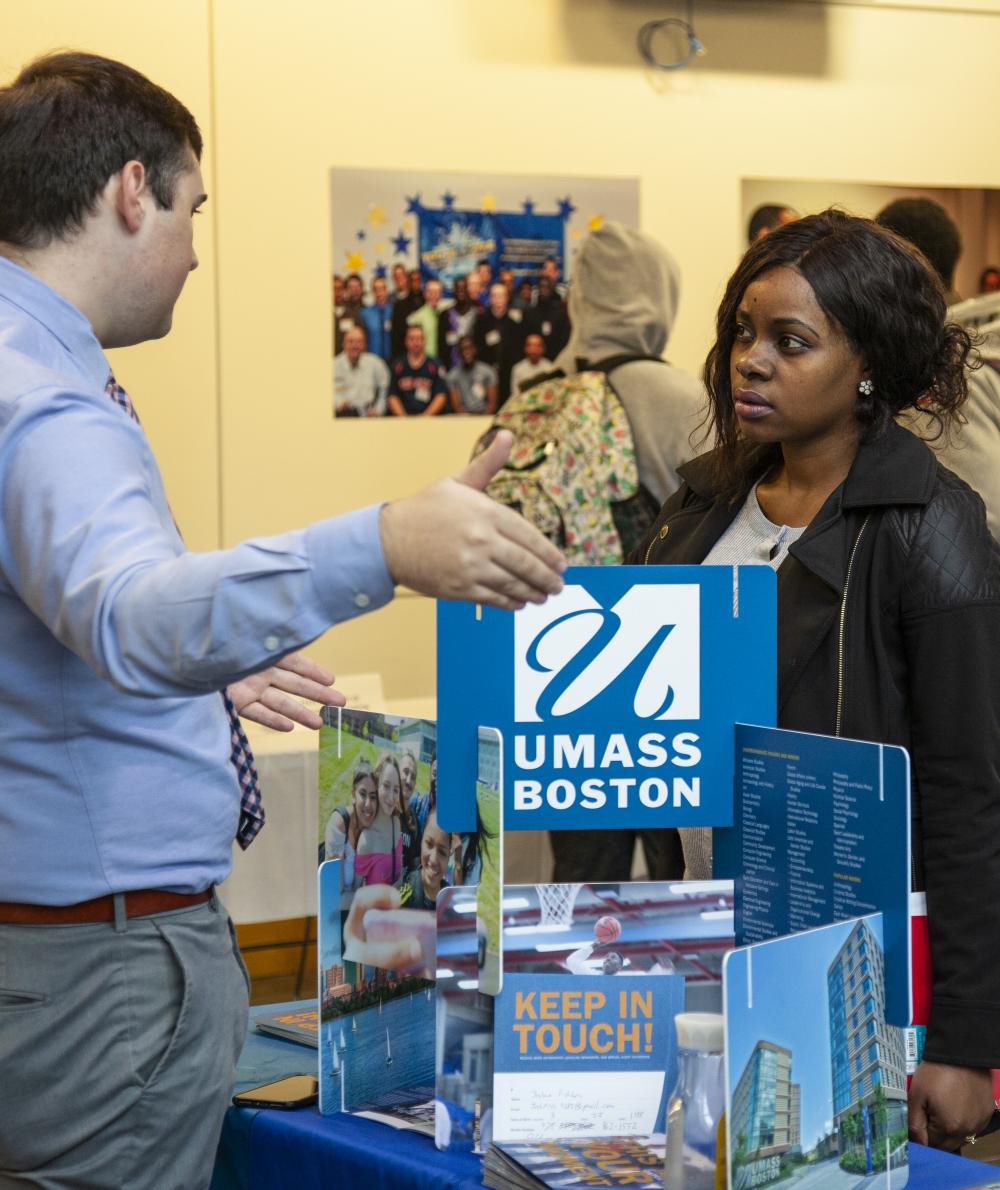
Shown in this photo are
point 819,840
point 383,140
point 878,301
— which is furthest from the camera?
point 383,140

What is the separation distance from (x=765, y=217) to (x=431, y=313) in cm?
121

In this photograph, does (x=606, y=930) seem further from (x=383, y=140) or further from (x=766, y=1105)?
(x=383, y=140)

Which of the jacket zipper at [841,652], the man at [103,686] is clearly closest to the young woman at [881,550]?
the jacket zipper at [841,652]

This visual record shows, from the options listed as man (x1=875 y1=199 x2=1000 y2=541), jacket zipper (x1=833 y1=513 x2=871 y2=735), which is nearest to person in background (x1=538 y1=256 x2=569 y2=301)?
man (x1=875 y1=199 x2=1000 y2=541)

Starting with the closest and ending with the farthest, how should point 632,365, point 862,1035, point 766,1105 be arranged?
point 766,1105 → point 862,1035 → point 632,365

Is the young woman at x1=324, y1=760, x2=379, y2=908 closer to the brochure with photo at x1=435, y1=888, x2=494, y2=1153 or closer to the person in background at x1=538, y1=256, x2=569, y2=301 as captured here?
the brochure with photo at x1=435, y1=888, x2=494, y2=1153

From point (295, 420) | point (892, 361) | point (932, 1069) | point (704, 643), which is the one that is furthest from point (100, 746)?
point (295, 420)

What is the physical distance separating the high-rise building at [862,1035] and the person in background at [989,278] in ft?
14.9

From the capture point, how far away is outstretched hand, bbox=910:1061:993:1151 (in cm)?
169

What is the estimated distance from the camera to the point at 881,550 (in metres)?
1.81

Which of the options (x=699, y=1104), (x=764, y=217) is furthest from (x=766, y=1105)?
(x=764, y=217)

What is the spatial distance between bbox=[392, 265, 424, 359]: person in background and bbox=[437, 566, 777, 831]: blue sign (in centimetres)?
335

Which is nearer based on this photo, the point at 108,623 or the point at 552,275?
the point at 108,623

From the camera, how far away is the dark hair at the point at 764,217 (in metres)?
5.20
